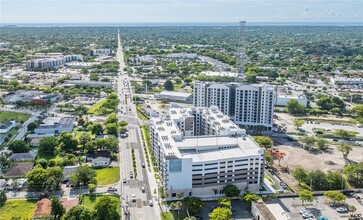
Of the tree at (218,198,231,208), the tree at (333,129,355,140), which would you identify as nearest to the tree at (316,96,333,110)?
the tree at (333,129,355,140)

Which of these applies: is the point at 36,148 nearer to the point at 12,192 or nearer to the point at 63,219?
the point at 12,192

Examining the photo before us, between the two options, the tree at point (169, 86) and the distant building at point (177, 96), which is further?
the tree at point (169, 86)

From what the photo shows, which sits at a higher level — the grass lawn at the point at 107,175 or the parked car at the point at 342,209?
the grass lawn at the point at 107,175

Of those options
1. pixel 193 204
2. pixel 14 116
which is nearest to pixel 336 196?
pixel 193 204

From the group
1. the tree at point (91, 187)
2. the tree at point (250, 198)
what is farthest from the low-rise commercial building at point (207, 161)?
the tree at point (91, 187)

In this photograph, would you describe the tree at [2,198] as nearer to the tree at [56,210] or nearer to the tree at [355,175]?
the tree at [56,210]

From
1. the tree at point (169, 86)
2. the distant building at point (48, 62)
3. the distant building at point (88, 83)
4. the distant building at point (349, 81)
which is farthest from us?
the distant building at point (48, 62)
